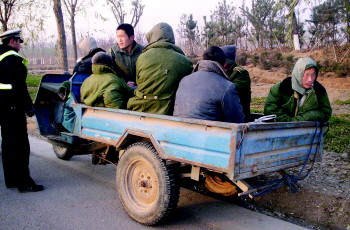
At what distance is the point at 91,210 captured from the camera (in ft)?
Answer: 13.1

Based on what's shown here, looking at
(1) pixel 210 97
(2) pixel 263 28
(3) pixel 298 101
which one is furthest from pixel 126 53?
(2) pixel 263 28

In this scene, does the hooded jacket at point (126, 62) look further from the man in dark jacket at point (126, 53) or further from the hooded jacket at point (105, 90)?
the hooded jacket at point (105, 90)

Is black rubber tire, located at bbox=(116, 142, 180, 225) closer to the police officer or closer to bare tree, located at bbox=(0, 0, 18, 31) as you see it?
the police officer

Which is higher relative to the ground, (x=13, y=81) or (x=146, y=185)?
(x=13, y=81)

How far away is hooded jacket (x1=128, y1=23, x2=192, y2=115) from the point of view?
408 cm

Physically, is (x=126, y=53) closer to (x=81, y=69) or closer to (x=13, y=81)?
(x=81, y=69)

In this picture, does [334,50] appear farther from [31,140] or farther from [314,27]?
[31,140]

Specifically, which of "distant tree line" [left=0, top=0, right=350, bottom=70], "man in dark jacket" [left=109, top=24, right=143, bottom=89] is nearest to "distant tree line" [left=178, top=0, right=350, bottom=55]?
"distant tree line" [left=0, top=0, right=350, bottom=70]

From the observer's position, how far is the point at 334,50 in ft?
63.5

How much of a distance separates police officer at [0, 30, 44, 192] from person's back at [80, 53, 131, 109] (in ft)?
2.78

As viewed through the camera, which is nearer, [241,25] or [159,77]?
[159,77]

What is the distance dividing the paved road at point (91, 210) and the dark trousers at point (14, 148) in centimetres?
19

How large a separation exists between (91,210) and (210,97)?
1947 millimetres

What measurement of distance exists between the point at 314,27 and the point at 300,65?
78.8ft
